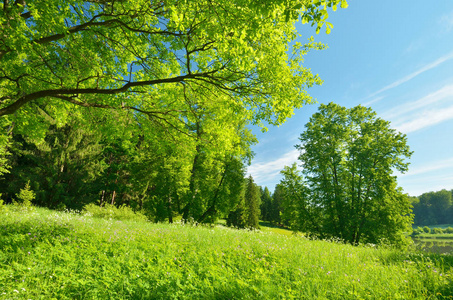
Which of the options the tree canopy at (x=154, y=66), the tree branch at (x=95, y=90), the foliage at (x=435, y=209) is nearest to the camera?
the tree canopy at (x=154, y=66)

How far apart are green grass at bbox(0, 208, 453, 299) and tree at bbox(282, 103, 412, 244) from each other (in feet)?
40.5

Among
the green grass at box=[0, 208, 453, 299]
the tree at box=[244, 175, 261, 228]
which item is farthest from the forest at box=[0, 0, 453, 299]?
the tree at box=[244, 175, 261, 228]

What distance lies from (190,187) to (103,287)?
1696 cm

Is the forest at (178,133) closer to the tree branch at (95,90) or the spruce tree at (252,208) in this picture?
the tree branch at (95,90)

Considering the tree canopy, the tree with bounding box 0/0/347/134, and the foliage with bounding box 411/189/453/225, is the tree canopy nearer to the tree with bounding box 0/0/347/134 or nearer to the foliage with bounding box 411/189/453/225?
the tree with bounding box 0/0/347/134

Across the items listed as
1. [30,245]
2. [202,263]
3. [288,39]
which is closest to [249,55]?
[288,39]

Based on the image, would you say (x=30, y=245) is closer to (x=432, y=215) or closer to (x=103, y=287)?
(x=103, y=287)

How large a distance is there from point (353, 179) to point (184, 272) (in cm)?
1864

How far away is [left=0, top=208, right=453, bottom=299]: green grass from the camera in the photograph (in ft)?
11.5

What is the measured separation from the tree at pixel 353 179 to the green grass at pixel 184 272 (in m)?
12.3

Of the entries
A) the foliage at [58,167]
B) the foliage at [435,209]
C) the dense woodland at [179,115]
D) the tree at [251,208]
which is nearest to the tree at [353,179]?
the dense woodland at [179,115]

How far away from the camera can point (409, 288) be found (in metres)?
3.64

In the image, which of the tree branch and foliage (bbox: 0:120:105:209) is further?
foliage (bbox: 0:120:105:209)

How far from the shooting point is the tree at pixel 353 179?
54.9 feet
